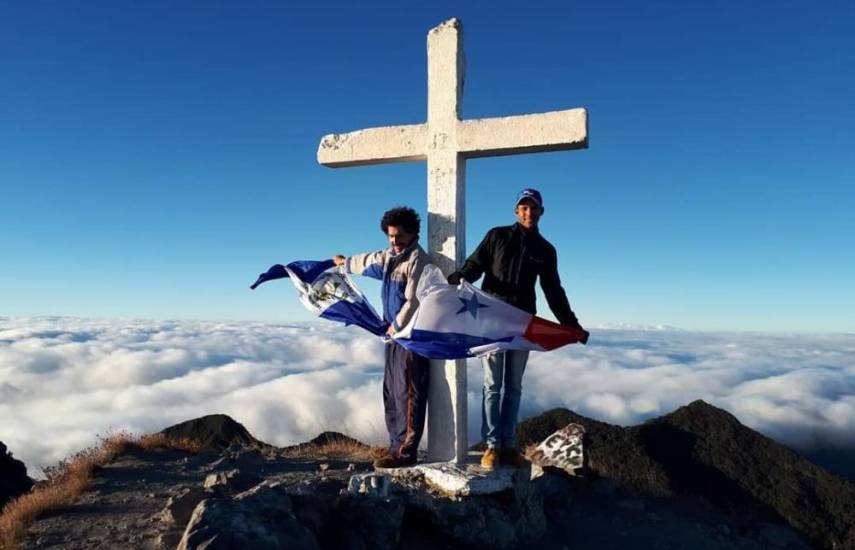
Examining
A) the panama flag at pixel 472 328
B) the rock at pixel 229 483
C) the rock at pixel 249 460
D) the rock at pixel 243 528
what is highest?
the panama flag at pixel 472 328

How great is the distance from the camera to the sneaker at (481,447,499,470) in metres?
6.03

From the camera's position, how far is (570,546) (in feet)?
21.4

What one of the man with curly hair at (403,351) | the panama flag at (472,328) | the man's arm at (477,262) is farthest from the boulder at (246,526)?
the man's arm at (477,262)

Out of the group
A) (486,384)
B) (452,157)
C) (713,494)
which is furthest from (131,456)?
(713,494)

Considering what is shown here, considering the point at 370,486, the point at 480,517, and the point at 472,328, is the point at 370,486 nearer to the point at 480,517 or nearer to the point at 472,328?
the point at 480,517

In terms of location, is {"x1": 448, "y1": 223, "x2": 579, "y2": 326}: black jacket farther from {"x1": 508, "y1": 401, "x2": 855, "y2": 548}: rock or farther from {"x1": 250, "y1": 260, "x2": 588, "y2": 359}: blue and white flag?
{"x1": 508, "y1": 401, "x2": 855, "y2": 548}: rock

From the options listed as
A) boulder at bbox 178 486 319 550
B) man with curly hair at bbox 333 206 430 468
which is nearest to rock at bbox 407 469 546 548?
man with curly hair at bbox 333 206 430 468

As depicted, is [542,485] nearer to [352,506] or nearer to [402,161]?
[352,506]

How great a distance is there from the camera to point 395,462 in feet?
20.7

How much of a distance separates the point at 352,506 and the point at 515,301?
230 centimetres

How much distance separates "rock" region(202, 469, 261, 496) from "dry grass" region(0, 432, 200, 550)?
1592mm

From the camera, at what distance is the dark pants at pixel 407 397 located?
6.36m

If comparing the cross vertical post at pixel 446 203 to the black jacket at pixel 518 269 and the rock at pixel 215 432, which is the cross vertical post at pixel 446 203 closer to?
the black jacket at pixel 518 269

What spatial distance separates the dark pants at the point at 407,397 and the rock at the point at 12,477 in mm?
5576
